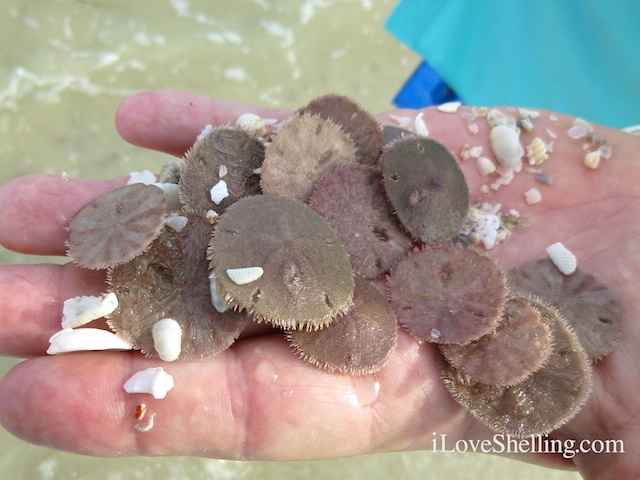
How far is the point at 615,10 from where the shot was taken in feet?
12.9

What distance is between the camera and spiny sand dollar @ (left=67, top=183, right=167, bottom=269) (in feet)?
7.01

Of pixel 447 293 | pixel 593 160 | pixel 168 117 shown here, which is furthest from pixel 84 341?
pixel 593 160

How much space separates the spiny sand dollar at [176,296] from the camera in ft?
6.85

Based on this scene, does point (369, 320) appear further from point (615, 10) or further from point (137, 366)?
point (615, 10)

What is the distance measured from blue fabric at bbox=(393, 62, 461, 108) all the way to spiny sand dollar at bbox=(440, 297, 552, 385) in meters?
2.81

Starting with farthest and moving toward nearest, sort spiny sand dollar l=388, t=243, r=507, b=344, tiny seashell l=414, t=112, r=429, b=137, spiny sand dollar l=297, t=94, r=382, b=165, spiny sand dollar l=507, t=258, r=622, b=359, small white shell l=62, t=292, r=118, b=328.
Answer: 1. tiny seashell l=414, t=112, r=429, b=137
2. spiny sand dollar l=297, t=94, r=382, b=165
3. spiny sand dollar l=507, t=258, r=622, b=359
4. spiny sand dollar l=388, t=243, r=507, b=344
5. small white shell l=62, t=292, r=118, b=328

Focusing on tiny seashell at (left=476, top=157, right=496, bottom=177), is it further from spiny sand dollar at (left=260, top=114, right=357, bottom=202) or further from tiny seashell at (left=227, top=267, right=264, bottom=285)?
tiny seashell at (left=227, top=267, right=264, bottom=285)

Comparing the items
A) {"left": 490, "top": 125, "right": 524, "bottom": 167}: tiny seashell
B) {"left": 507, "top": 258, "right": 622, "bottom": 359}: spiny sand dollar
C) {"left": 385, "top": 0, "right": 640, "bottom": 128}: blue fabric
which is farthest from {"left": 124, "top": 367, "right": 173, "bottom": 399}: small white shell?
{"left": 385, "top": 0, "right": 640, "bottom": 128}: blue fabric

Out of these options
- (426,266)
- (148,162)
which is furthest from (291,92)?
(426,266)

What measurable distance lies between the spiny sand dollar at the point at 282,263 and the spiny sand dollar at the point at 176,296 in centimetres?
18

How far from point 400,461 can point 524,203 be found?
75.7 inches

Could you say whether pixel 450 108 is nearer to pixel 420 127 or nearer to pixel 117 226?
pixel 420 127

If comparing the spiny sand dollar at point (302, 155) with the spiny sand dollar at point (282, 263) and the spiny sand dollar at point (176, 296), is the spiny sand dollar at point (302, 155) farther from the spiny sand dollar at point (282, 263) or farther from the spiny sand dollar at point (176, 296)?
the spiny sand dollar at point (176, 296)

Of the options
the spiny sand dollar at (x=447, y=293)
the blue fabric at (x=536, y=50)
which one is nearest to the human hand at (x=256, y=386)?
the spiny sand dollar at (x=447, y=293)
